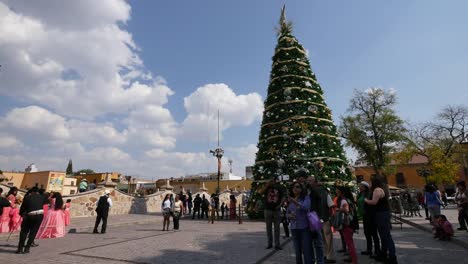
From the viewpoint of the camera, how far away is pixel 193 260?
6090 millimetres

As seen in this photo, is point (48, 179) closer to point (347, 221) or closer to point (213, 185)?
point (213, 185)

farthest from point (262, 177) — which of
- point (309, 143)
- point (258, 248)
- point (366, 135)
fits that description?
point (366, 135)

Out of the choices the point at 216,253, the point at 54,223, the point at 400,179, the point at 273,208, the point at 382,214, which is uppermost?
the point at 400,179

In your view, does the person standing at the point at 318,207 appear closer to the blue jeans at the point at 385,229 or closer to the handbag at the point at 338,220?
the handbag at the point at 338,220

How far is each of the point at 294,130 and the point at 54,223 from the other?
449 inches

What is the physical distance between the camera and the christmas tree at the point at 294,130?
1421 centimetres

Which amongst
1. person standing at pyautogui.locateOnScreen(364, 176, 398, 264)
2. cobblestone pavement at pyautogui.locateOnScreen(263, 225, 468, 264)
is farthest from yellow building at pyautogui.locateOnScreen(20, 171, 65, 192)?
person standing at pyautogui.locateOnScreen(364, 176, 398, 264)

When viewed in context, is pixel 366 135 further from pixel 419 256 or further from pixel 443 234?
pixel 419 256

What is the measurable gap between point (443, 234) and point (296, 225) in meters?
6.42

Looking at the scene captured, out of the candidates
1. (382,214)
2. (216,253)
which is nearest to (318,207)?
(382,214)

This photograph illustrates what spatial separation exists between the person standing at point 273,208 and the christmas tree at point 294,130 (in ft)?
20.8

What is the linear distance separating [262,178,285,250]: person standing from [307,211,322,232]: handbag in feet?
8.21

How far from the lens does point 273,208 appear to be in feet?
24.3

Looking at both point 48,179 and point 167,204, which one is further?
point 48,179
